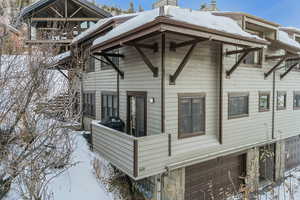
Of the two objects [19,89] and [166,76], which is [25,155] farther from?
[166,76]

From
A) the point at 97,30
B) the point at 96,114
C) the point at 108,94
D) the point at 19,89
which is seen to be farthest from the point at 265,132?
the point at 19,89

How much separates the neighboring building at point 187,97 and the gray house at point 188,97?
0.03 m

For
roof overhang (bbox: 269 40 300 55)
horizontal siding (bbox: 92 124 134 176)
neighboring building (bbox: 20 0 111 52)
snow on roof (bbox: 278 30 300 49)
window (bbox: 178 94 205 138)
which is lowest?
horizontal siding (bbox: 92 124 134 176)

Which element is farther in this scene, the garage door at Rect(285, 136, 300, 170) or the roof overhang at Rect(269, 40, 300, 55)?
the garage door at Rect(285, 136, 300, 170)

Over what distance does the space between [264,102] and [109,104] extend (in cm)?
743

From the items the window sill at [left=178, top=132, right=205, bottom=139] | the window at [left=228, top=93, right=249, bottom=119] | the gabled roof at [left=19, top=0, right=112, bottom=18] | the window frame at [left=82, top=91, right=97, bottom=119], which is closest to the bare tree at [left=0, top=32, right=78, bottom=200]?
the window sill at [left=178, top=132, right=205, bottom=139]

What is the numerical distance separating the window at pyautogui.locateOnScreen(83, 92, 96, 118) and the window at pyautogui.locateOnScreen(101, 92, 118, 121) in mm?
1159

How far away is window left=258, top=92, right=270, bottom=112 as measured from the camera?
9003 millimetres

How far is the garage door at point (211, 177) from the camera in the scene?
7.14 metres

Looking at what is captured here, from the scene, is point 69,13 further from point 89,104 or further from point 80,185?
point 80,185

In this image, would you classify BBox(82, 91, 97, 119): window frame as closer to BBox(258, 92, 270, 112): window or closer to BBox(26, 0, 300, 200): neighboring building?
BBox(26, 0, 300, 200): neighboring building

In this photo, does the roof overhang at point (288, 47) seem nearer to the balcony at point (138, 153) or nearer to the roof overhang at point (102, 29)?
the roof overhang at point (102, 29)

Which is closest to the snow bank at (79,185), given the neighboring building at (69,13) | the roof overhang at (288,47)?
the neighboring building at (69,13)

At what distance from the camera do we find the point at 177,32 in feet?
15.3
